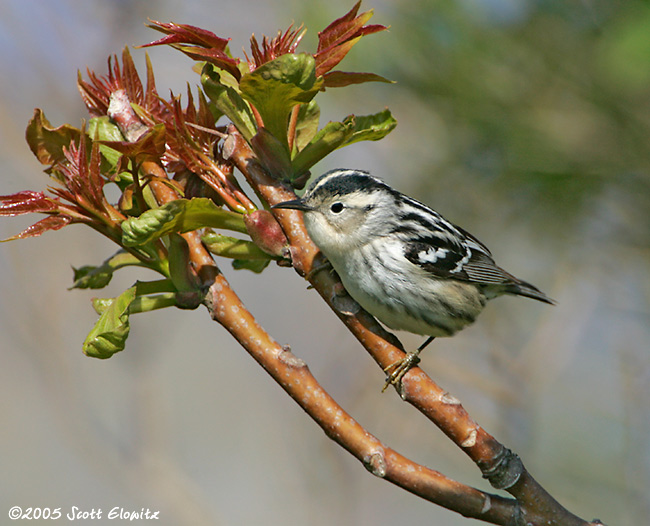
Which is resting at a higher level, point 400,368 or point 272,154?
point 272,154

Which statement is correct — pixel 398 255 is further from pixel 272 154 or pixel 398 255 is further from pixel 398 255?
pixel 272 154

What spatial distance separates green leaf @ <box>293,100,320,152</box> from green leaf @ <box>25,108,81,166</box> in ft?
1.99

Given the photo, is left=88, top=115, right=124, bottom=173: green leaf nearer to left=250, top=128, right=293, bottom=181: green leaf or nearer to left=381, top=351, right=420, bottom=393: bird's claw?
left=250, top=128, right=293, bottom=181: green leaf

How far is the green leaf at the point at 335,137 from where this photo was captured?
5.46 ft

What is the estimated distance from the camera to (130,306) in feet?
5.26

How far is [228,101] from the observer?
168cm

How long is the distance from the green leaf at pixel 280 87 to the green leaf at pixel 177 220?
0.26 meters

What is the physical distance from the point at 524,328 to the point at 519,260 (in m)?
0.56

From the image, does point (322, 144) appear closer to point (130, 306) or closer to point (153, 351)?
point (130, 306)

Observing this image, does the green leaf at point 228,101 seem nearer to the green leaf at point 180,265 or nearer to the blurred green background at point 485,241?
the green leaf at point 180,265

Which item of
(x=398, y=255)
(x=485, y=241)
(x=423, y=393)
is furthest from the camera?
(x=485, y=241)

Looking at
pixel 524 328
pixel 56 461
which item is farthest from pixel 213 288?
pixel 56 461

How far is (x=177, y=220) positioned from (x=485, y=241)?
3687 millimetres

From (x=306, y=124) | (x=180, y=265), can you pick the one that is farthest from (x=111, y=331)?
(x=306, y=124)
